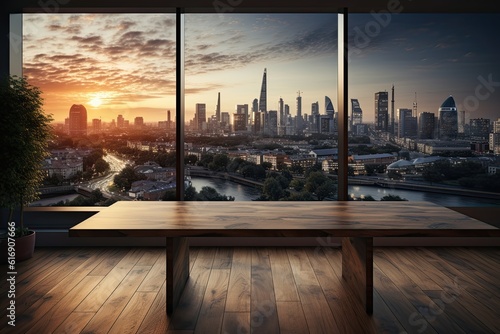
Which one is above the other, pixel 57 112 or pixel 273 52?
pixel 273 52

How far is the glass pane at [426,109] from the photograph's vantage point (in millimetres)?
4660

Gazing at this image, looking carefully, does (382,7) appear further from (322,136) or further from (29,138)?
(29,138)

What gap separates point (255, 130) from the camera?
4742 millimetres

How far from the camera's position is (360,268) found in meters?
2.99

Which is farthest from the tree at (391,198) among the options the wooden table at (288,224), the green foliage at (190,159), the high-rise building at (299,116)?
the green foliage at (190,159)

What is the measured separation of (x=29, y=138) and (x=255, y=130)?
212cm

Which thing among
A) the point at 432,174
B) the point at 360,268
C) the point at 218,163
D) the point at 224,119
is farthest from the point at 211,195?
the point at 432,174

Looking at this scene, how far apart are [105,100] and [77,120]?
13.9 inches

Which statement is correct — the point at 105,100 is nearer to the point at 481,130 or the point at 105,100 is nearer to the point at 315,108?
the point at 315,108

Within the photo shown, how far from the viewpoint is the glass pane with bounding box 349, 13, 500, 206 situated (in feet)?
15.3

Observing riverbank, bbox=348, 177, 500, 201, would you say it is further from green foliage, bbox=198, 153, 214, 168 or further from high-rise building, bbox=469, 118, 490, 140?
green foliage, bbox=198, 153, 214, 168

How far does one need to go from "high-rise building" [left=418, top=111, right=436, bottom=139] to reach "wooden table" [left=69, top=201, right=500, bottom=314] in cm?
152

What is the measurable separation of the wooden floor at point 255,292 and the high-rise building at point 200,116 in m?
1.27

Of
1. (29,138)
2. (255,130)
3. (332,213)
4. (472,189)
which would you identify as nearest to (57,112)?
(29,138)
